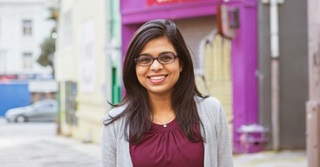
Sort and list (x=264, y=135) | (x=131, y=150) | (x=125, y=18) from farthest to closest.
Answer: (x=125, y=18) → (x=264, y=135) → (x=131, y=150)

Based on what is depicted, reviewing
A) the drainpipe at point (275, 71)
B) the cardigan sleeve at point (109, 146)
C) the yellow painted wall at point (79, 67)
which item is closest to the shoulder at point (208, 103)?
the cardigan sleeve at point (109, 146)

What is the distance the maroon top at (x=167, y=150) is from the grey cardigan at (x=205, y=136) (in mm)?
53

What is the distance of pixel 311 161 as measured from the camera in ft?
27.1

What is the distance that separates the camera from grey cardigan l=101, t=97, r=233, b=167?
266cm

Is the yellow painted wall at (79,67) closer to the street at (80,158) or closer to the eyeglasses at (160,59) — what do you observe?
the street at (80,158)

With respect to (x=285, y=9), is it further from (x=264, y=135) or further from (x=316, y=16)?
(x=316, y=16)

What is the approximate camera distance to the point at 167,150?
2.58 m

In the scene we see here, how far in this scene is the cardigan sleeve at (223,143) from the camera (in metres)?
2.71

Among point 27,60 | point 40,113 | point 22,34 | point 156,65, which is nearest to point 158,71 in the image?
point 156,65

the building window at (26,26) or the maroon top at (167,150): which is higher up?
the building window at (26,26)

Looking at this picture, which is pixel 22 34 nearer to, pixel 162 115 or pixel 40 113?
pixel 40 113

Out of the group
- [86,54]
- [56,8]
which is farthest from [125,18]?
[56,8]

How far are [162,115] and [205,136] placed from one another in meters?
0.21

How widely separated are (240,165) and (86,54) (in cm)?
889
